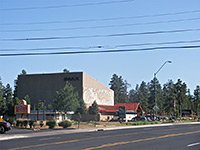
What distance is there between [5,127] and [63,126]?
453 inches

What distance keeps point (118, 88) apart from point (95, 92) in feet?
231

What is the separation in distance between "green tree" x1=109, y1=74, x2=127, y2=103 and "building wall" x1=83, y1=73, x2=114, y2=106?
2108 inches

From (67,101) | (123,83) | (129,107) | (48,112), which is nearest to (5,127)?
(67,101)

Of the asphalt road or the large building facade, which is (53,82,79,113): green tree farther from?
the asphalt road

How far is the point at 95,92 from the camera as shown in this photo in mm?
97688

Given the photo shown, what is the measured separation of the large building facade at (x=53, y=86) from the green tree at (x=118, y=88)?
63.4 m

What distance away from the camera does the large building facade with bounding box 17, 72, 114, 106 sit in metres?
92.7

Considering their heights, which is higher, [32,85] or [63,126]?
[32,85]

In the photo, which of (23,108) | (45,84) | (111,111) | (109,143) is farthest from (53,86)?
(109,143)

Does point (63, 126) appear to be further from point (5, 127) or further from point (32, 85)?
point (32, 85)

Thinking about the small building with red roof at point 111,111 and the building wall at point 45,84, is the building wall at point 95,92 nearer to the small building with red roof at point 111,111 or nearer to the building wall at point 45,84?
the building wall at point 45,84

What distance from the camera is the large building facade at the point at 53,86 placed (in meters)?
92.7

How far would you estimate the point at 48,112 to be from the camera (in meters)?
79.7

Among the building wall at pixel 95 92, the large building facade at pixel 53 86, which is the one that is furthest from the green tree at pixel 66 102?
the building wall at pixel 95 92
